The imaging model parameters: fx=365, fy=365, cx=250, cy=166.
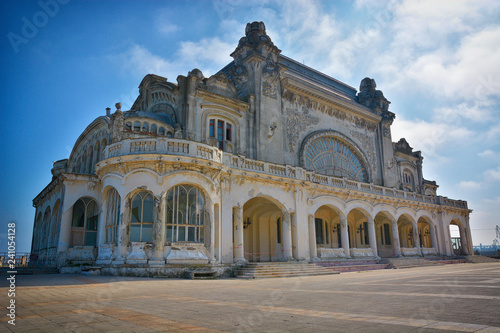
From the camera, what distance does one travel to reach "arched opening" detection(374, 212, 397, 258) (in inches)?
1452

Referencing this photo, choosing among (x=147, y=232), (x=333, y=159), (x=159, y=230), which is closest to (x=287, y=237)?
(x=159, y=230)

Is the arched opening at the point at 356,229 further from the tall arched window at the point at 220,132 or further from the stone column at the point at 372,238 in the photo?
the tall arched window at the point at 220,132

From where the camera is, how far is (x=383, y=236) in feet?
127

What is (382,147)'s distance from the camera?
40031mm

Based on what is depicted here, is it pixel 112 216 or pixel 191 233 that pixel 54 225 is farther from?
pixel 191 233

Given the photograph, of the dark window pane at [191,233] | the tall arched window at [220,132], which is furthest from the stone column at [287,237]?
the dark window pane at [191,233]

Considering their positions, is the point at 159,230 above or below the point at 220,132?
below

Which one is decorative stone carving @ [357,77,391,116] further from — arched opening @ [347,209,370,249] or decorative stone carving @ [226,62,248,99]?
decorative stone carving @ [226,62,248,99]

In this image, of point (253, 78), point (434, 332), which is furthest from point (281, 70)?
point (434, 332)

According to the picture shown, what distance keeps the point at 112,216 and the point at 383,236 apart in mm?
29177

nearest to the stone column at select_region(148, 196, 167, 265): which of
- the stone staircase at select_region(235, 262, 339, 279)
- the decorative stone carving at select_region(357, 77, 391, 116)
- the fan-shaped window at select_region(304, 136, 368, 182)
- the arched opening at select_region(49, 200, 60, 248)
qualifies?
the stone staircase at select_region(235, 262, 339, 279)

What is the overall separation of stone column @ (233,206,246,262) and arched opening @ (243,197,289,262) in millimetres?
4884

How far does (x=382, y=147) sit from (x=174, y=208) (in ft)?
93.0

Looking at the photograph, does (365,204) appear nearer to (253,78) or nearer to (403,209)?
(403,209)
